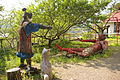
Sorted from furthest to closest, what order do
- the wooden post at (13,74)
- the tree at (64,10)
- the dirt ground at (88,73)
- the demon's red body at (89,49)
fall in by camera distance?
the tree at (64,10) < the demon's red body at (89,49) < the dirt ground at (88,73) < the wooden post at (13,74)

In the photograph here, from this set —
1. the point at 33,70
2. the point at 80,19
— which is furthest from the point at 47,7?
the point at 33,70

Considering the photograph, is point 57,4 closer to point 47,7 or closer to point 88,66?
point 47,7

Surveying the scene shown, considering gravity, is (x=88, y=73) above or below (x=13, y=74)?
below

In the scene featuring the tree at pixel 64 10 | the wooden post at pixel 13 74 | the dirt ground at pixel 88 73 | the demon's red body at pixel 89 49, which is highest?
the tree at pixel 64 10

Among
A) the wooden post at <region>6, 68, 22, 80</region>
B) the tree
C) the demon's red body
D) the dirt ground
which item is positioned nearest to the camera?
the wooden post at <region>6, 68, 22, 80</region>

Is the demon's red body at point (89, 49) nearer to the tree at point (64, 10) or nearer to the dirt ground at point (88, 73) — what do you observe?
the dirt ground at point (88, 73)

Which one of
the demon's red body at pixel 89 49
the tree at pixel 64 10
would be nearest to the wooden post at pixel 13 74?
the demon's red body at pixel 89 49

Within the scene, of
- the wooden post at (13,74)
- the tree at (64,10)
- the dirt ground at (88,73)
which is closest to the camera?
the wooden post at (13,74)

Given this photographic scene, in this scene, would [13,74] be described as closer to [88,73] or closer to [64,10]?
[88,73]

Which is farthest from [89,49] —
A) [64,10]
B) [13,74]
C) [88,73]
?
[13,74]

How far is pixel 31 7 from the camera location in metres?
6.55

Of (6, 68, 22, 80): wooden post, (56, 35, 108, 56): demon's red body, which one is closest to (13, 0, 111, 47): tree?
(56, 35, 108, 56): demon's red body

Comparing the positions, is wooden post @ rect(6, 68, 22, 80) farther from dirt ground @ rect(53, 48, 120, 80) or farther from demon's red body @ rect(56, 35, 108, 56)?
demon's red body @ rect(56, 35, 108, 56)

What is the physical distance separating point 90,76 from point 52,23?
438cm
